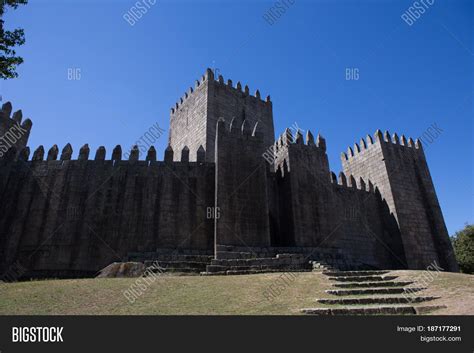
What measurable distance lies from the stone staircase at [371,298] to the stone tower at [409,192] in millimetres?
11137

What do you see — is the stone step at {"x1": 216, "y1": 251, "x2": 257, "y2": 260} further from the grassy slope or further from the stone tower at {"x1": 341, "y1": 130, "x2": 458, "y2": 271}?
the stone tower at {"x1": 341, "y1": 130, "x2": 458, "y2": 271}

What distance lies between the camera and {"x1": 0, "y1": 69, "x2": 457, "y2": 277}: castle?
14.5m

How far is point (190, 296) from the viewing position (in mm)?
7895

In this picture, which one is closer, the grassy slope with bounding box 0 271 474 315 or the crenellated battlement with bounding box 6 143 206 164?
the grassy slope with bounding box 0 271 474 315

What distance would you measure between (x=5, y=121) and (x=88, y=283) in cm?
1467

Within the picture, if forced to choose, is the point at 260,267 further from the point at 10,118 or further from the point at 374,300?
the point at 10,118

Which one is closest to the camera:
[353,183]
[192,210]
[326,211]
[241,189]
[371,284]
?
[371,284]

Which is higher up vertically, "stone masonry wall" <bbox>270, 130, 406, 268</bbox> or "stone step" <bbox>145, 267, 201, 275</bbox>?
"stone masonry wall" <bbox>270, 130, 406, 268</bbox>

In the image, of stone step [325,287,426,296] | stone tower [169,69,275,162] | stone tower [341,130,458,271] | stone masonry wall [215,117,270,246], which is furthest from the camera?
stone tower [169,69,275,162]

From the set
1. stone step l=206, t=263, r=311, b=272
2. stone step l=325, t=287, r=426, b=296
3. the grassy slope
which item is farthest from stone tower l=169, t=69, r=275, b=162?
stone step l=325, t=287, r=426, b=296

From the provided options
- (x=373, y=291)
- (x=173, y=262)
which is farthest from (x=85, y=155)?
(x=373, y=291)

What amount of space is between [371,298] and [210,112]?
67.7ft
